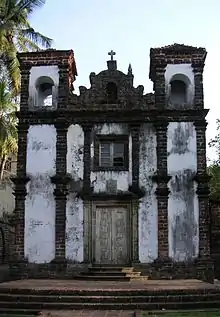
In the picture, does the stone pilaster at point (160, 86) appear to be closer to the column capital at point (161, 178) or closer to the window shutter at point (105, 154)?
the window shutter at point (105, 154)

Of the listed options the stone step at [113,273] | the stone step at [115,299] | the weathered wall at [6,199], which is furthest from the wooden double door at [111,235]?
the weathered wall at [6,199]

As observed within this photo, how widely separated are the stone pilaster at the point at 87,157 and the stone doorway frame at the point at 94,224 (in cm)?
47

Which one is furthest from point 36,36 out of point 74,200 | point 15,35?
point 74,200

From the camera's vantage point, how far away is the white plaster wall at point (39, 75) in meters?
18.5

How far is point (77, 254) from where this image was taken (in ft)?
56.7

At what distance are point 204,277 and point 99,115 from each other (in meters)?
6.39

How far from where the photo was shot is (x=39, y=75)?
1861cm

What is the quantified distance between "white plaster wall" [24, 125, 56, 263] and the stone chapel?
0.03 metres

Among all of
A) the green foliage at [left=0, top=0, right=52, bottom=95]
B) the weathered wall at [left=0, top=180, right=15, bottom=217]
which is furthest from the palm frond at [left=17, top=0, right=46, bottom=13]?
the weathered wall at [left=0, top=180, right=15, bottom=217]

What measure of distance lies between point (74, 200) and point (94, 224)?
3.42ft

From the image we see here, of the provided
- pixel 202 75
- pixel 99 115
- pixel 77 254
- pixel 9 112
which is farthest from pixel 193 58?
pixel 9 112

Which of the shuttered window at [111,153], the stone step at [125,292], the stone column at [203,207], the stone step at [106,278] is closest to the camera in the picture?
the stone step at [125,292]

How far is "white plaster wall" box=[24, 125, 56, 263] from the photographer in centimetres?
1745

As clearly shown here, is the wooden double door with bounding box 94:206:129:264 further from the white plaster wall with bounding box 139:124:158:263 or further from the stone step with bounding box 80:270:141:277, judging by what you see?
the stone step with bounding box 80:270:141:277
